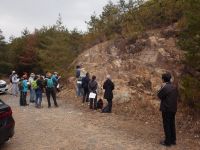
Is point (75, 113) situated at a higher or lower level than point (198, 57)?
lower

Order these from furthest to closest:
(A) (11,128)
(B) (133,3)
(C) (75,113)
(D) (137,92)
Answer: (B) (133,3), (D) (137,92), (C) (75,113), (A) (11,128)

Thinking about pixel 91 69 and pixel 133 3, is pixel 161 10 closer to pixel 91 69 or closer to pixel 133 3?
pixel 133 3

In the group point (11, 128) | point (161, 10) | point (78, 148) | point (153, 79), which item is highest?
point (161, 10)

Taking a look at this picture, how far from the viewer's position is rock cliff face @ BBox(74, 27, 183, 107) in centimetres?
1883

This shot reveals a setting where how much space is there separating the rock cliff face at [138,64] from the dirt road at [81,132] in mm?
2739

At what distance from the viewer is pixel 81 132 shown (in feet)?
42.4

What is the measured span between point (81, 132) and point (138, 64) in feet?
28.9

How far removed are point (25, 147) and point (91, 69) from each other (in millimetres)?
13635

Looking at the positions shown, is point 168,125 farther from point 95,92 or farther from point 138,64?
point 138,64

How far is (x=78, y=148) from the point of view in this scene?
425 inches

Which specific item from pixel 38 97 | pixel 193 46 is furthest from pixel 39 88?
pixel 193 46

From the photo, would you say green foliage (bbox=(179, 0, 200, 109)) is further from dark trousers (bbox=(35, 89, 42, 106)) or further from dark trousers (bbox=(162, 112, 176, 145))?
dark trousers (bbox=(35, 89, 42, 106))

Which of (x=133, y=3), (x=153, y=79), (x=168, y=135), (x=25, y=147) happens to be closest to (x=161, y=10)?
(x=133, y=3)

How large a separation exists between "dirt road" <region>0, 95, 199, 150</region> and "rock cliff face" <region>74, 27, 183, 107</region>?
8.99 feet
